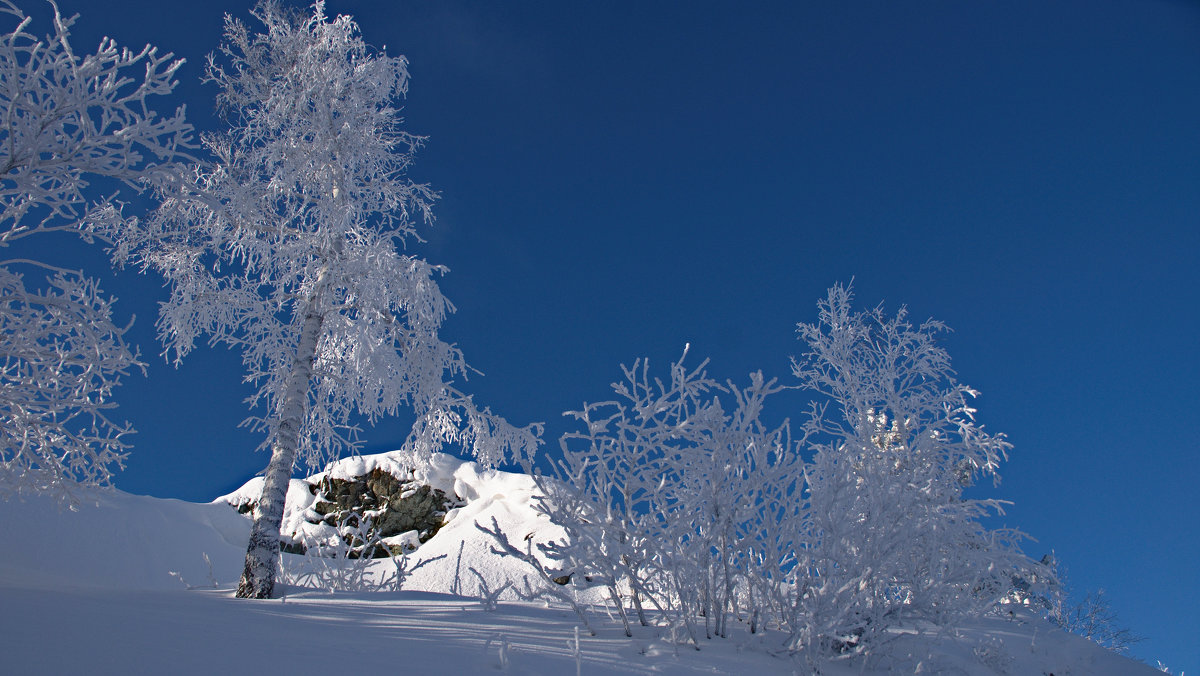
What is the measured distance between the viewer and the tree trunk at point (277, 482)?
5.64 m

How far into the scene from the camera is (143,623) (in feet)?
8.80

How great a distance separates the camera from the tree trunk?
564 centimetres

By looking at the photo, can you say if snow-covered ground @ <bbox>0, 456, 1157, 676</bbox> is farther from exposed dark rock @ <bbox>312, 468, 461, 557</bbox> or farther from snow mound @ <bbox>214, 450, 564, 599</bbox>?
exposed dark rock @ <bbox>312, 468, 461, 557</bbox>

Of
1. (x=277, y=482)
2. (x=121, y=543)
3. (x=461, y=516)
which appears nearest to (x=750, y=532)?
(x=277, y=482)

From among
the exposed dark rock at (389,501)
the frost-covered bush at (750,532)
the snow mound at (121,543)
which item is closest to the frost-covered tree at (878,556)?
the frost-covered bush at (750,532)

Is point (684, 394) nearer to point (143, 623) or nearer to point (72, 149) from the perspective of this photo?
point (143, 623)

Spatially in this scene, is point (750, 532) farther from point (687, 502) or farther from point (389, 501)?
point (389, 501)

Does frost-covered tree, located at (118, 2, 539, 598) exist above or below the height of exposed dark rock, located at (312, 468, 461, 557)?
above

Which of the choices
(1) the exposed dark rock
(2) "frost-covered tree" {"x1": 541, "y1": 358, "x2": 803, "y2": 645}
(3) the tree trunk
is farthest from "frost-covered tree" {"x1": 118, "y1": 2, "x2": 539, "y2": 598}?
(1) the exposed dark rock

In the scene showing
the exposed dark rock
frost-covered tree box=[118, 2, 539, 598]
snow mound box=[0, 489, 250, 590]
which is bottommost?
snow mound box=[0, 489, 250, 590]

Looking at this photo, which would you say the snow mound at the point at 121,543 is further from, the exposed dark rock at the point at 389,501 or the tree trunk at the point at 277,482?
the exposed dark rock at the point at 389,501

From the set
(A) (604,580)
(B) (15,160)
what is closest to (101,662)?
(A) (604,580)

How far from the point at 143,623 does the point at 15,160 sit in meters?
2.83

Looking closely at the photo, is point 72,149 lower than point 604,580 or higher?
higher
